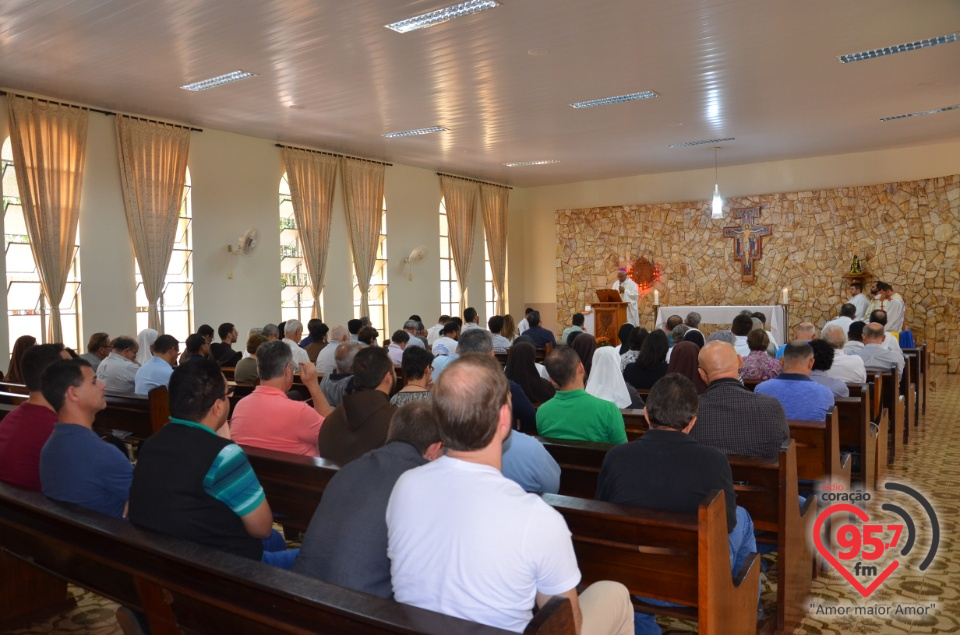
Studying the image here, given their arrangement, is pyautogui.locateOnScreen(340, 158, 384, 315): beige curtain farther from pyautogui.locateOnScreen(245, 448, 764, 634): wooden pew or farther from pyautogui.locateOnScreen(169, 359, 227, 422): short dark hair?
pyautogui.locateOnScreen(245, 448, 764, 634): wooden pew

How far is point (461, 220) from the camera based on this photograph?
14.0 metres

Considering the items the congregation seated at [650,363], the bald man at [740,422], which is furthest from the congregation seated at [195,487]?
the congregation seated at [650,363]

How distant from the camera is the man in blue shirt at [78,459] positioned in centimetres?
246

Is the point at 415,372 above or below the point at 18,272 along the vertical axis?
below

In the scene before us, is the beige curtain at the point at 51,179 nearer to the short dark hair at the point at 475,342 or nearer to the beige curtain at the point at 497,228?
the short dark hair at the point at 475,342

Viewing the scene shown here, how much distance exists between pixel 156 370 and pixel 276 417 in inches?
87.8

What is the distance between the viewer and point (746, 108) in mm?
8898

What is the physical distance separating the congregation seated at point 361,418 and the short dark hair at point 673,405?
1.19 m

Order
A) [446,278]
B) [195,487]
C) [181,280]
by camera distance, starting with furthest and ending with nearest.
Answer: [446,278]
[181,280]
[195,487]

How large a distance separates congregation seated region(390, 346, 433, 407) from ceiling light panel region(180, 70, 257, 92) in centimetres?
496

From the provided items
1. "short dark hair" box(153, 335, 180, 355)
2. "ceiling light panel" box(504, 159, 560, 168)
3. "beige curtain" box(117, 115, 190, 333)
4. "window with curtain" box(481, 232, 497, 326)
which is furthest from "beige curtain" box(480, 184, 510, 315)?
"short dark hair" box(153, 335, 180, 355)

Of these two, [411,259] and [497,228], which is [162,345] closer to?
[411,259]

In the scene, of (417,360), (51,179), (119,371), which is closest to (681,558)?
(417,360)

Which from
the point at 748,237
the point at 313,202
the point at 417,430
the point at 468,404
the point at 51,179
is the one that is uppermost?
the point at 313,202
